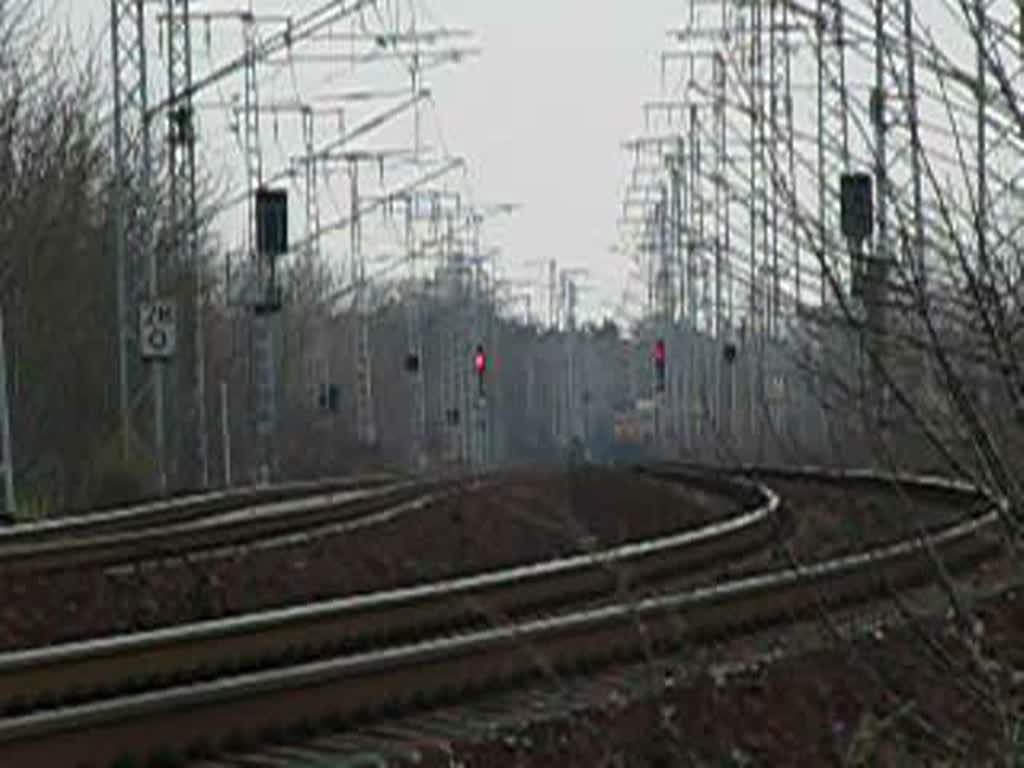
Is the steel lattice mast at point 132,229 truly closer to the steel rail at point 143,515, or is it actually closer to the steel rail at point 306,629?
the steel rail at point 143,515

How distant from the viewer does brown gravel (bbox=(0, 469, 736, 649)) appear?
14.8 m

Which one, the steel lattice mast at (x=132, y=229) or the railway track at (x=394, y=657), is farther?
the steel lattice mast at (x=132, y=229)

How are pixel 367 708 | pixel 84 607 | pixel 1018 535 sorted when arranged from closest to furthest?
1. pixel 1018 535
2. pixel 367 708
3. pixel 84 607

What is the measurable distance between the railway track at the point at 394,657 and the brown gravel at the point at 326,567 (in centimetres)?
57

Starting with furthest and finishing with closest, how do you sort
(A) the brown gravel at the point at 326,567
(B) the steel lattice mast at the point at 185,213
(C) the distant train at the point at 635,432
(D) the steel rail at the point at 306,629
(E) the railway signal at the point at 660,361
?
(C) the distant train at the point at 635,432 < (E) the railway signal at the point at 660,361 < (B) the steel lattice mast at the point at 185,213 < (A) the brown gravel at the point at 326,567 < (D) the steel rail at the point at 306,629

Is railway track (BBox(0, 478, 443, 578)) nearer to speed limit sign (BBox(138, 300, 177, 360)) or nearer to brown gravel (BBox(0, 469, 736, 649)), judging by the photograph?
brown gravel (BBox(0, 469, 736, 649))

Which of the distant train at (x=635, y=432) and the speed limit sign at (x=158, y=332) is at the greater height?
the speed limit sign at (x=158, y=332)

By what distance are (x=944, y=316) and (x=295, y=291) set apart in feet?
230

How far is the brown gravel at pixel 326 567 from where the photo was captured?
48.4ft

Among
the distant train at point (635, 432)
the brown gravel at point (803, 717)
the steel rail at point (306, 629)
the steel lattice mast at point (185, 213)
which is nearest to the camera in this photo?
the brown gravel at point (803, 717)

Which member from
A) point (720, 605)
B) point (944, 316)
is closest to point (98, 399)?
point (720, 605)

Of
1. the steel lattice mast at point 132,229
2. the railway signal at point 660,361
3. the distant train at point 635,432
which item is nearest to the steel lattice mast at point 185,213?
the steel lattice mast at point 132,229

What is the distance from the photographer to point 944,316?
4.98m

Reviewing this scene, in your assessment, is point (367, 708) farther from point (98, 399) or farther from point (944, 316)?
point (98, 399)
